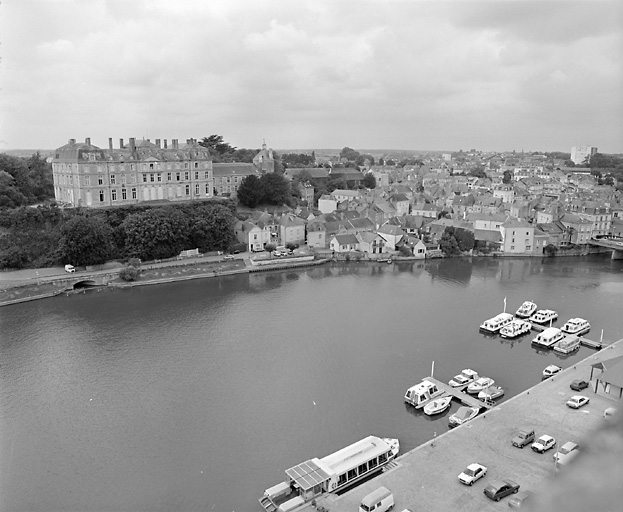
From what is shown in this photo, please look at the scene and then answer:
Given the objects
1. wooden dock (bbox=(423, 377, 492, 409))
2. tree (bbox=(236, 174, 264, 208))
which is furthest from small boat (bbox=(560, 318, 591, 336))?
tree (bbox=(236, 174, 264, 208))

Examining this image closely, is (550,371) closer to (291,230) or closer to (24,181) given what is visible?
(291,230)

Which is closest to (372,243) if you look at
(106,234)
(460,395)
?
(106,234)

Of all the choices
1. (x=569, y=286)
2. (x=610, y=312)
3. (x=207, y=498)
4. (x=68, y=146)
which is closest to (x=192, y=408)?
(x=207, y=498)

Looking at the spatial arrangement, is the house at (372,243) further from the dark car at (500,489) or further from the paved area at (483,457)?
the dark car at (500,489)

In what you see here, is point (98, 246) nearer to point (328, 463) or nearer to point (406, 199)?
point (328, 463)

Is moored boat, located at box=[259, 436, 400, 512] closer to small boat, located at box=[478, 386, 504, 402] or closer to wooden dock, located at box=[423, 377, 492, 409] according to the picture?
wooden dock, located at box=[423, 377, 492, 409]

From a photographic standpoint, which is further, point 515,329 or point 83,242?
point 83,242

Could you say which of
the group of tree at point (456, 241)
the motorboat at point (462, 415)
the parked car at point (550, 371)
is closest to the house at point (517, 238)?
the group of tree at point (456, 241)
